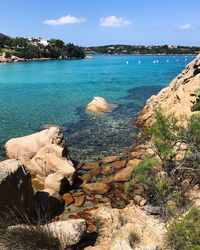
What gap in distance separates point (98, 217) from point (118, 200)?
2.56 meters

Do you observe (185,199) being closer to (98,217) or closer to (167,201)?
(167,201)

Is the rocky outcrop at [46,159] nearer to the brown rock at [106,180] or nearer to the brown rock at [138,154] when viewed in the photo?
the brown rock at [106,180]

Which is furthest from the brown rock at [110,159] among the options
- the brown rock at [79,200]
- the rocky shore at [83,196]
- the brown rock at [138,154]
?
the brown rock at [79,200]

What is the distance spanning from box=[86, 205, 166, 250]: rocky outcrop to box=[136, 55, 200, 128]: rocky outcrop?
11.7 meters

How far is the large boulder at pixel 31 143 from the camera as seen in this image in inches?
875

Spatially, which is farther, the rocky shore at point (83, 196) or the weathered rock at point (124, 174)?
the weathered rock at point (124, 174)

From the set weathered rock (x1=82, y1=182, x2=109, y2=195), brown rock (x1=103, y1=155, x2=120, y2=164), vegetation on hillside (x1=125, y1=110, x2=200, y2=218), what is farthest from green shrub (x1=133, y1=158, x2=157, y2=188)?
brown rock (x1=103, y1=155, x2=120, y2=164)

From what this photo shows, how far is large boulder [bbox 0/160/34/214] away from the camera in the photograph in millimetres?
12977

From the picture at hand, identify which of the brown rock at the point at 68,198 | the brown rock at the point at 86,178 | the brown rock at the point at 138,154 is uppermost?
the brown rock at the point at 138,154

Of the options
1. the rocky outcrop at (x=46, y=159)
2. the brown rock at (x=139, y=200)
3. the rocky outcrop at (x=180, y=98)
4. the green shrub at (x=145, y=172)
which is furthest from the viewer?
the rocky outcrop at (x=180, y=98)

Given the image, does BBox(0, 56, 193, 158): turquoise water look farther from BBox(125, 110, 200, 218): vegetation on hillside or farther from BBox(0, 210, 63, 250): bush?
BBox(0, 210, 63, 250): bush

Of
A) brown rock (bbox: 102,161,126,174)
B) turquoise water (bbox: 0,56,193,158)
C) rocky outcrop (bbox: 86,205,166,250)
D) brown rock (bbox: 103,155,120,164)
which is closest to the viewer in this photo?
rocky outcrop (bbox: 86,205,166,250)

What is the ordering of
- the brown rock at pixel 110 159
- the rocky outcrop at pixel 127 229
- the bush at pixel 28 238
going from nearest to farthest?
the bush at pixel 28 238 → the rocky outcrop at pixel 127 229 → the brown rock at pixel 110 159

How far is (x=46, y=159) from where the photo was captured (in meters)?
20.4
